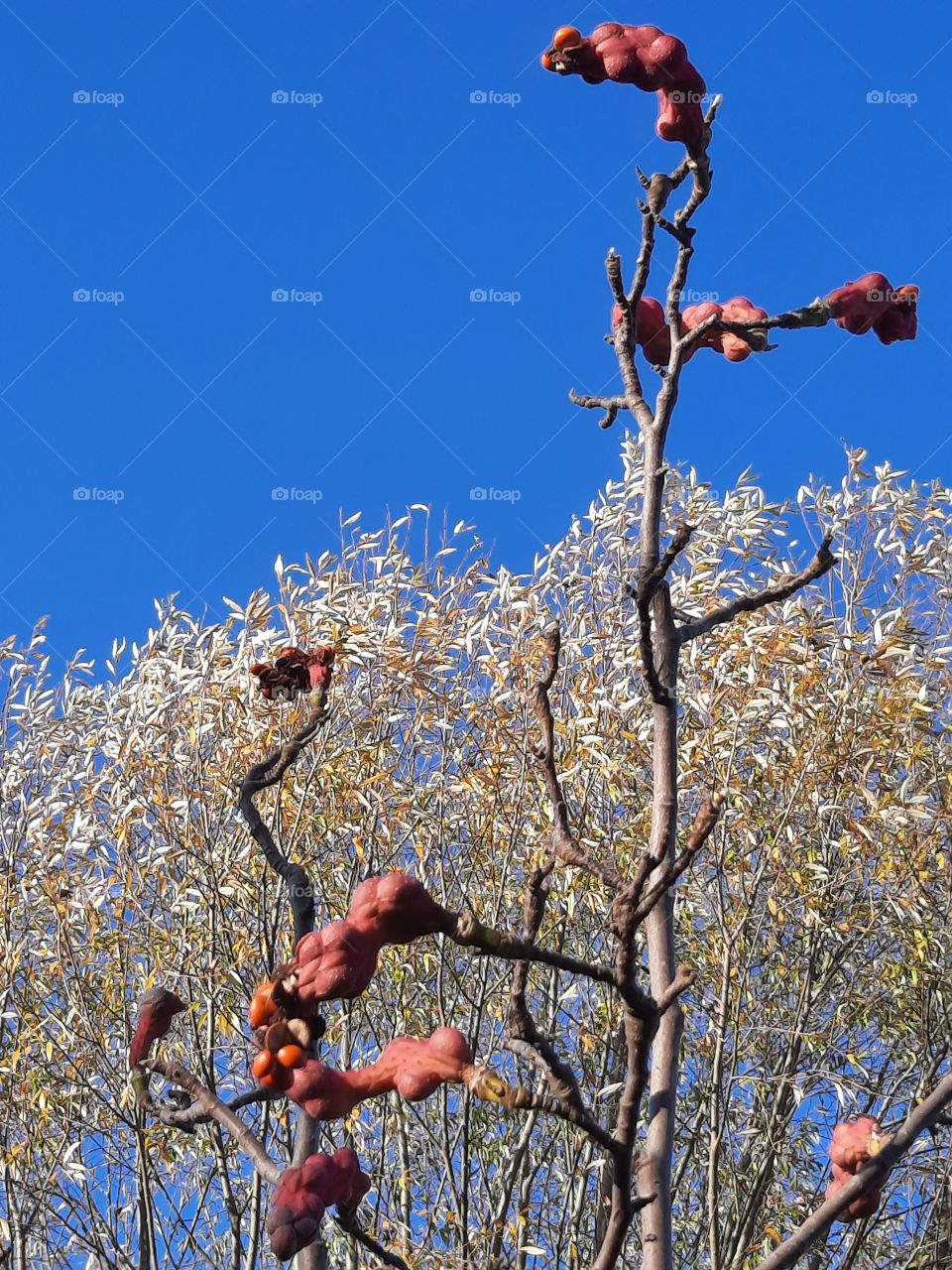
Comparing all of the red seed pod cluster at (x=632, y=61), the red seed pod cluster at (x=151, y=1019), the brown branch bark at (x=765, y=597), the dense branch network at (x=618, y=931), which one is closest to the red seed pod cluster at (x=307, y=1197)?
the dense branch network at (x=618, y=931)

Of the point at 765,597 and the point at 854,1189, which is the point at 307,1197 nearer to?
the point at 854,1189

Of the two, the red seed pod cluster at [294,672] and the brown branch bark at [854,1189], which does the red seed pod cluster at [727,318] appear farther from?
the brown branch bark at [854,1189]

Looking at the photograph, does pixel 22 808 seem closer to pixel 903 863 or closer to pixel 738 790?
pixel 738 790

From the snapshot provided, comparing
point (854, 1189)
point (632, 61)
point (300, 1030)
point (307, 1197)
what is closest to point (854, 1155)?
point (854, 1189)

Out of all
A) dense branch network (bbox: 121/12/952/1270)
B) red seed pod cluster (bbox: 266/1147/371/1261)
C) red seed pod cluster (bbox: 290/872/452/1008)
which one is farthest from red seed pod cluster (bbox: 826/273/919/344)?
red seed pod cluster (bbox: 266/1147/371/1261)

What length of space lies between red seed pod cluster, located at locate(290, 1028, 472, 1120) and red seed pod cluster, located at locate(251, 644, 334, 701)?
3.01 feet

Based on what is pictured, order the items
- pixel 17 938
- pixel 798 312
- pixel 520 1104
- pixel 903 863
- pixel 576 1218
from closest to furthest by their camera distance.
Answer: pixel 520 1104 < pixel 798 312 < pixel 576 1218 < pixel 903 863 < pixel 17 938

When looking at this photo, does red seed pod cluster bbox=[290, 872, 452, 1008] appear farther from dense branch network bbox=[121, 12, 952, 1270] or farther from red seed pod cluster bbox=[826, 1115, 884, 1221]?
red seed pod cluster bbox=[826, 1115, 884, 1221]

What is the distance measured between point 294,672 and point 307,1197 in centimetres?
94

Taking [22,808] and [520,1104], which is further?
[22,808]

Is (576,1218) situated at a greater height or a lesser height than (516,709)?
lesser

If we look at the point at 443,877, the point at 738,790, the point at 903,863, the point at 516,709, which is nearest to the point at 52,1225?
the point at 443,877

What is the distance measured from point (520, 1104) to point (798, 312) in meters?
1.13

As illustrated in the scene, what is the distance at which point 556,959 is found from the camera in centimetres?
143
